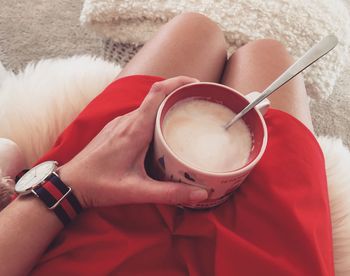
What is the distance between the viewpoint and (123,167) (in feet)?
1.23

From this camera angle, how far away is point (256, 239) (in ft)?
1.31

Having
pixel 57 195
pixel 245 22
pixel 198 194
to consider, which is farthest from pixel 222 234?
pixel 245 22

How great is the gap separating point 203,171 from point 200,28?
355mm

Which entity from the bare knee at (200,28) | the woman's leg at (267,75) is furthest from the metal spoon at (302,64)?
the bare knee at (200,28)

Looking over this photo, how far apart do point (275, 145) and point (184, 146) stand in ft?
0.53

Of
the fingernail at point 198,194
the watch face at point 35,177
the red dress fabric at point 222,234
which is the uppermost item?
the watch face at point 35,177

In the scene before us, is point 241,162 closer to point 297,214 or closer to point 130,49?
point 297,214

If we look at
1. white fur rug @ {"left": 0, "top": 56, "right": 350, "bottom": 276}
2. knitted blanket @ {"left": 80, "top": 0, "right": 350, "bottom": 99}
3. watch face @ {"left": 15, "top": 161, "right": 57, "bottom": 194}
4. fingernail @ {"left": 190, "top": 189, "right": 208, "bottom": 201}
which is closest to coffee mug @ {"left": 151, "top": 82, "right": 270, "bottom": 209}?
fingernail @ {"left": 190, "top": 189, "right": 208, "bottom": 201}

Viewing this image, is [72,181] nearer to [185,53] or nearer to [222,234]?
[222,234]

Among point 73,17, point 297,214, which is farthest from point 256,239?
point 73,17

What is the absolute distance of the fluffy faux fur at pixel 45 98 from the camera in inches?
21.9

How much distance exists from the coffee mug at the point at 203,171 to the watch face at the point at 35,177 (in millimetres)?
115

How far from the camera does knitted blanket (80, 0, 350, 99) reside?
0.77 m

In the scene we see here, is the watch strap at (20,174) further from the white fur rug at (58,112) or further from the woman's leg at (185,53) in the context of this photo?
the woman's leg at (185,53)
